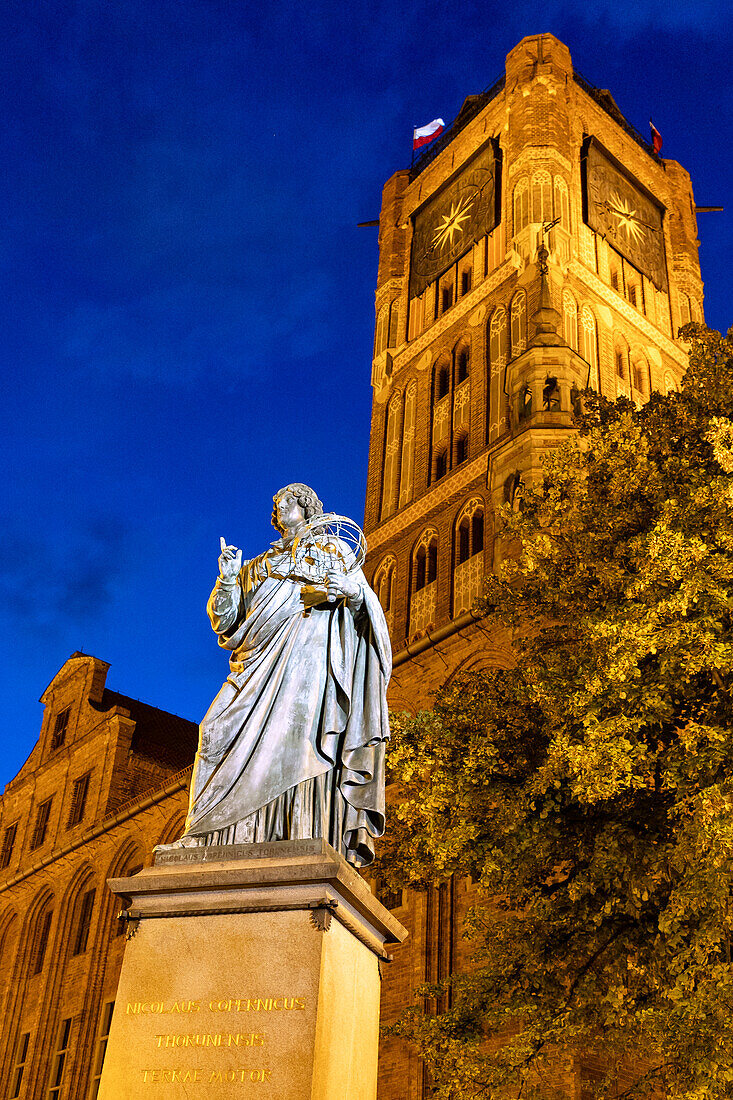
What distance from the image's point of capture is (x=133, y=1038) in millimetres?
5113

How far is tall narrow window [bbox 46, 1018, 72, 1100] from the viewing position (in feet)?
98.3

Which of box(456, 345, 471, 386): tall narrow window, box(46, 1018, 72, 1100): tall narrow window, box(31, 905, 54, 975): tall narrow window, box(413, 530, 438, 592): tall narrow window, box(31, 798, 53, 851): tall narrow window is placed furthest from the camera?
box(31, 798, 53, 851): tall narrow window

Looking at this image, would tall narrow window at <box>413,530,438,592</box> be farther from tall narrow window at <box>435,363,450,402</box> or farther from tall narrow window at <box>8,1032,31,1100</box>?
tall narrow window at <box>8,1032,31,1100</box>

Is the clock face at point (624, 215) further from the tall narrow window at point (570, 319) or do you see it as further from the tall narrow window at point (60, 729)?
the tall narrow window at point (60, 729)

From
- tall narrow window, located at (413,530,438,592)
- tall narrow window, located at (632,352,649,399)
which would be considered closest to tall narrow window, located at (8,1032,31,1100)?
tall narrow window, located at (413,530,438,592)

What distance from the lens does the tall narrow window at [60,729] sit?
128 ft

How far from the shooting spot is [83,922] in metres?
33.1

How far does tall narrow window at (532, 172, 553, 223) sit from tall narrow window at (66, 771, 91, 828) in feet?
71.3

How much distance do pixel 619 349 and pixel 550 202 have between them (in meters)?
4.65

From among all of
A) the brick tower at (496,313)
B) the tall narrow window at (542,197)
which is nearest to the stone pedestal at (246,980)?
the brick tower at (496,313)

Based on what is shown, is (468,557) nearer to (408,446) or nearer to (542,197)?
(408,446)

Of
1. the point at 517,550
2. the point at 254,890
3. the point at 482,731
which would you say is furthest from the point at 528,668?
the point at 517,550

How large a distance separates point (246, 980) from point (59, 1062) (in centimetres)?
2906

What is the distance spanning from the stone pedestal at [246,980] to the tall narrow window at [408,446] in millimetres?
26754
